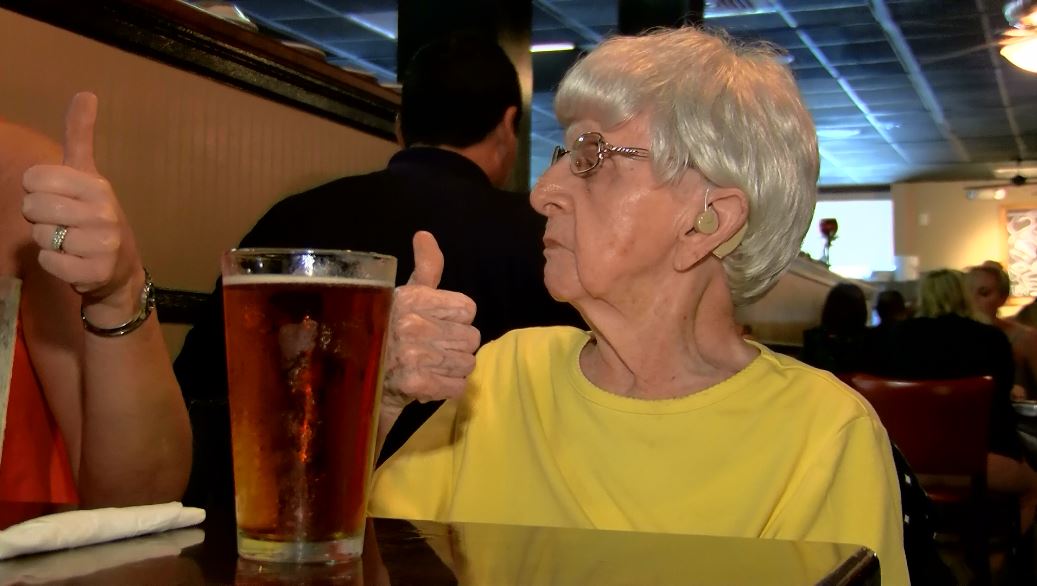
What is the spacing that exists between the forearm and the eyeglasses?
0.57 meters

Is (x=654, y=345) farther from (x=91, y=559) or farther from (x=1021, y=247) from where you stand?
(x=1021, y=247)

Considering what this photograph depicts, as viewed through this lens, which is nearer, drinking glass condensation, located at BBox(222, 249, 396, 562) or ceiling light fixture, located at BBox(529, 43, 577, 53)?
drinking glass condensation, located at BBox(222, 249, 396, 562)

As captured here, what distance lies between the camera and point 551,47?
27.8 feet

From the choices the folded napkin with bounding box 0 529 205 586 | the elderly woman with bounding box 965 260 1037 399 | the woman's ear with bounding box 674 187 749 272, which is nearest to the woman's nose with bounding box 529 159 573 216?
the woman's ear with bounding box 674 187 749 272

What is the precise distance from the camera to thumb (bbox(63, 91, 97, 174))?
88cm

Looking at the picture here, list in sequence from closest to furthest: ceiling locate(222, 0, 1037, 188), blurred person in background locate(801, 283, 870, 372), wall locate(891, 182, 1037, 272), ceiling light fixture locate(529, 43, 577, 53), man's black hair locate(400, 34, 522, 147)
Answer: man's black hair locate(400, 34, 522, 147) < blurred person in background locate(801, 283, 870, 372) < ceiling locate(222, 0, 1037, 188) < ceiling light fixture locate(529, 43, 577, 53) < wall locate(891, 182, 1037, 272)

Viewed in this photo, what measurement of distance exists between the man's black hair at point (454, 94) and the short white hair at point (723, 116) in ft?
4.18

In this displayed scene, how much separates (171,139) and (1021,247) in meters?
13.2

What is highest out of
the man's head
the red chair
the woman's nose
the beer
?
the man's head

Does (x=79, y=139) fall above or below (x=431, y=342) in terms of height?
above

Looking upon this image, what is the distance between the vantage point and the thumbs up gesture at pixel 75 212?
30.9 inches

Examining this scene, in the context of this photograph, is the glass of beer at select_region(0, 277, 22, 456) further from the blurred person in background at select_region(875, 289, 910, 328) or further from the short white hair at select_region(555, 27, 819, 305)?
the blurred person in background at select_region(875, 289, 910, 328)

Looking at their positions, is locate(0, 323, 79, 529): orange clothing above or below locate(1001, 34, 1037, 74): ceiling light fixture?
below

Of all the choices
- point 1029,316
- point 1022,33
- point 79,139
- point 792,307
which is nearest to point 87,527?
point 79,139
